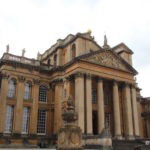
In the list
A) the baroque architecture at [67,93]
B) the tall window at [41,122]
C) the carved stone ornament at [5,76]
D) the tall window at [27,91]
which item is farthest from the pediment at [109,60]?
the carved stone ornament at [5,76]

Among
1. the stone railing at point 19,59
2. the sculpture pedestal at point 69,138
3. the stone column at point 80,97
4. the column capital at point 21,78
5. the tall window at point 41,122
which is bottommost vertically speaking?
the sculpture pedestal at point 69,138

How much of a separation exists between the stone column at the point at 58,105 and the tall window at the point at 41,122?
70.8 inches

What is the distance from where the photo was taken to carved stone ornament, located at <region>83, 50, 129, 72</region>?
31955 millimetres

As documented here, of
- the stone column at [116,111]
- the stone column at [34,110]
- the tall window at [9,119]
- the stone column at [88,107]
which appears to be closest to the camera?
the stone column at [88,107]

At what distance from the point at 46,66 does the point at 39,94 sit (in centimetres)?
453

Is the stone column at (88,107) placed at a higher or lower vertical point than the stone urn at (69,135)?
higher

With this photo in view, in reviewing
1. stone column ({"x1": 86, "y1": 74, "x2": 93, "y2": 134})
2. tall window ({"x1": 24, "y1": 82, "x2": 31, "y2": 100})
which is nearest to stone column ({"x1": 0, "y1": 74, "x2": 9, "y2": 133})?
tall window ({"x1": 24, "y1": 82, "x2": 31, "y2": 100})

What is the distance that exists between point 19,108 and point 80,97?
8172mm

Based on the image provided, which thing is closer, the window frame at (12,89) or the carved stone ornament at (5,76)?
the carved stone ornament at (5,76)

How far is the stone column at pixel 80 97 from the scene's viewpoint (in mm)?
28047

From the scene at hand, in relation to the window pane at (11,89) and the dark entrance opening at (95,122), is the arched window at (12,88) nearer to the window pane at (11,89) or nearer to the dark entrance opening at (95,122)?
the window pane at (11,89)

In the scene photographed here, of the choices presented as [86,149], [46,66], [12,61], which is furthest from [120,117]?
[12,61]

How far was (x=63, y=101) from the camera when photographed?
A: 32.3 m

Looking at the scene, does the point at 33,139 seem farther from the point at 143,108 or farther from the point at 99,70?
the point at 143,108
